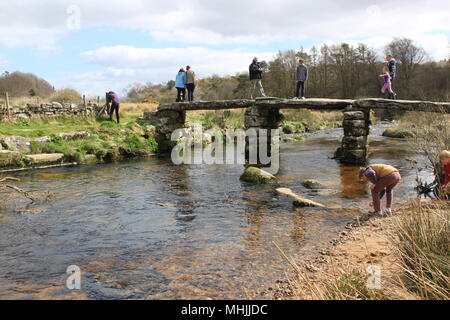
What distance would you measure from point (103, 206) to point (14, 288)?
4.98 m

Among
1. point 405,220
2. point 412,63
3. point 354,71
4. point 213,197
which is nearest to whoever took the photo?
point 405,220

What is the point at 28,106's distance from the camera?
2262 cm

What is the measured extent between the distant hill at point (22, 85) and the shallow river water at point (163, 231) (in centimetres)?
2510

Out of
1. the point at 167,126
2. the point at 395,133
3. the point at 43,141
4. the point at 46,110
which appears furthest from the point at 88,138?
the point at 395,133

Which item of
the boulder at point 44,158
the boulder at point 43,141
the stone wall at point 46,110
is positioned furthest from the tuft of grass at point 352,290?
the stone wall at point 46,110

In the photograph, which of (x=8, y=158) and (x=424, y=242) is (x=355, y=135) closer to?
(x=424, y=242)

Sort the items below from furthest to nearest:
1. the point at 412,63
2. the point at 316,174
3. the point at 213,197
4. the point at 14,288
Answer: the point at 412,63 → the point at 316,174 → the point at 213,197 → the point at 14,288

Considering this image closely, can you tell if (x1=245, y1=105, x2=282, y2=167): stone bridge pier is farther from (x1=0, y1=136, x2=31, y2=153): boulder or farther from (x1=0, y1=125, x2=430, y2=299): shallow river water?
(x1=0, y1=136, x2=31, y2=153): boulder

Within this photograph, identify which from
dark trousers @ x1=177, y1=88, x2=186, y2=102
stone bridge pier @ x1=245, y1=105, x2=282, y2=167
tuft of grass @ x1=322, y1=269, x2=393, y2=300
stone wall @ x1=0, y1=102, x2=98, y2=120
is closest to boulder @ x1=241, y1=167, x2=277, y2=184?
stone bridge pier @ x1=245, y1=105, x2=282, y2=167

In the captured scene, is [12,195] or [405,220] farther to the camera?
Result: [12,195]

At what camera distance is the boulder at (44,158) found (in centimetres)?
1708

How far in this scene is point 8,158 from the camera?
16.5 meters

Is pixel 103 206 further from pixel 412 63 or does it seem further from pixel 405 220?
pixel 412 63
